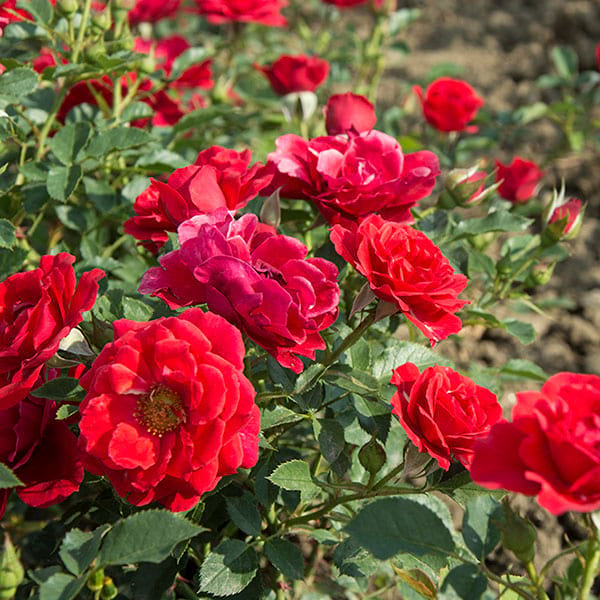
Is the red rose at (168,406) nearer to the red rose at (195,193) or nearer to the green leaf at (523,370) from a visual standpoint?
the red rose at (195,193)

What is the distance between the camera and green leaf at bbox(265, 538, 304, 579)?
1.05 meters

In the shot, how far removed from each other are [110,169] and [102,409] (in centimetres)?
92

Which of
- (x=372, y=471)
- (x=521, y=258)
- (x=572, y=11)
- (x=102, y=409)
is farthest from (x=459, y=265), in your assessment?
(x=572, y=11)

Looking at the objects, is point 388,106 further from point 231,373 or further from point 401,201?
point 231,373

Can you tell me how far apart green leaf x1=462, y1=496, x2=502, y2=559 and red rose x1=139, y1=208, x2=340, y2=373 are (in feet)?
0.93

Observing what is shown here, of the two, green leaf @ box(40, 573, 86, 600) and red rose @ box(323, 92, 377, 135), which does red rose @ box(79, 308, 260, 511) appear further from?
red rose @ box(323, 92, 377, 135)

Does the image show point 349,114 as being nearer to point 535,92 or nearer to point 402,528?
point 402,528

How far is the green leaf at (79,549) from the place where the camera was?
0.81 metres

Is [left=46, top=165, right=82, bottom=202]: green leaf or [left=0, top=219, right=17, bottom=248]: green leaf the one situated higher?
[left=46, top=165, right=82, bottom=202]: green leaf

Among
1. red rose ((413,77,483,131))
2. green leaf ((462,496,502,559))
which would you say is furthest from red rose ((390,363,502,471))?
red rose ((413,77,483,131))

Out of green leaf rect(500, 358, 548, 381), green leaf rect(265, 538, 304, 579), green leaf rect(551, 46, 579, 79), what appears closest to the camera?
green leaf rect(265, 538, 304, 579)

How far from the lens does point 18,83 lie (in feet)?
A: 4.31

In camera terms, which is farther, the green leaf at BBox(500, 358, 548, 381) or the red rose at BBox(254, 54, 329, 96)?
the red rose at BBox(254, 54, 329, 96)

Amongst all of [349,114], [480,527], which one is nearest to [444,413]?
[480,527]
